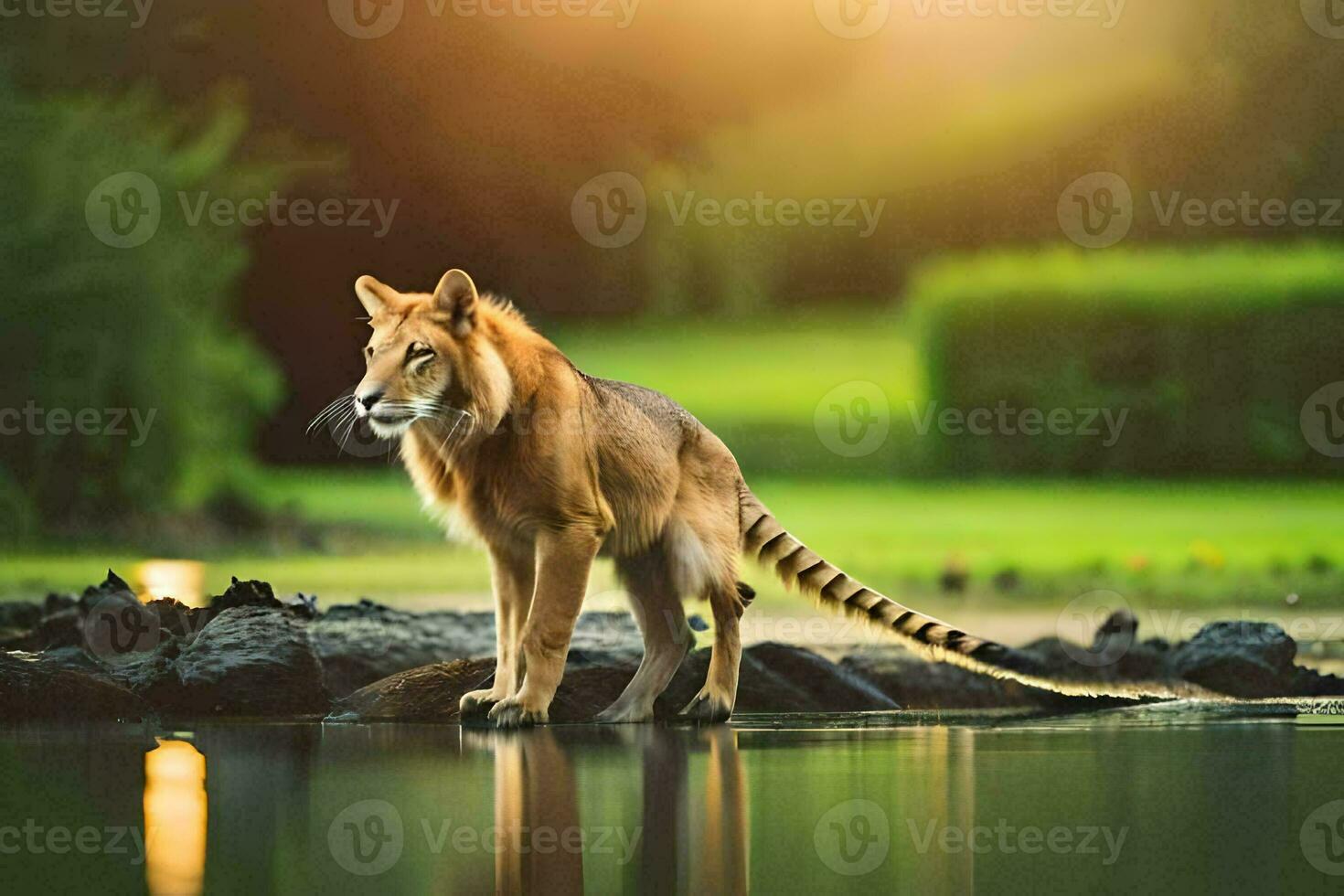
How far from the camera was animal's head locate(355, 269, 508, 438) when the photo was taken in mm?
4523

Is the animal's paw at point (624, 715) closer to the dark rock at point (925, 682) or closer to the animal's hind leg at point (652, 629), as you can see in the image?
the animal's hind leg at point (652, 629)

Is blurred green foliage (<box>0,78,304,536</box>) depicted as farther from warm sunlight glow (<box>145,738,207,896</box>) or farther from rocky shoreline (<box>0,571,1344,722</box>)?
warm sunlight glow (<box>145,738,207,896</box>)

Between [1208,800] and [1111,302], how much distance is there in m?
3.78

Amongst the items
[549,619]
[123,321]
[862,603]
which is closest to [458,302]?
[549,619]

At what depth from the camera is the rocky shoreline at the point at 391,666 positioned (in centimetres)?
534

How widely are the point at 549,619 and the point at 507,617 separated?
0.35 m

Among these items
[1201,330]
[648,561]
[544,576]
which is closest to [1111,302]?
[1201,330]

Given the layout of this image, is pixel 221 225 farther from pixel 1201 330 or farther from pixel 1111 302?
pixel 1201 330

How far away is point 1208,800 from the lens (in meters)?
3.00

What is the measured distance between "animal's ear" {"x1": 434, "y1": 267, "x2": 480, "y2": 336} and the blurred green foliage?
1.90 metres

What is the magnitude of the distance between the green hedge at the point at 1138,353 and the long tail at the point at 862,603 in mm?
1211

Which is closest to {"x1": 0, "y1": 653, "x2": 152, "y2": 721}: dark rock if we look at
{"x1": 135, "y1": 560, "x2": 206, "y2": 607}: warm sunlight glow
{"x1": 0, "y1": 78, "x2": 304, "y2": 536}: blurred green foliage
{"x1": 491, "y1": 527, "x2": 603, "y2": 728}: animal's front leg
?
{"x1": 135, "y1": 560, "x2": 206, "y2": 607}: warm sunlight glow

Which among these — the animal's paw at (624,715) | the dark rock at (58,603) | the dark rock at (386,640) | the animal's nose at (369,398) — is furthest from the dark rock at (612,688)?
the dark rock at (58,603)

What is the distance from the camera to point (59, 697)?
209 inches
